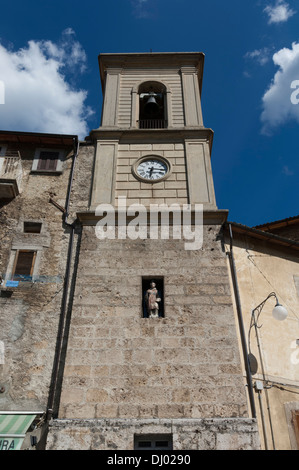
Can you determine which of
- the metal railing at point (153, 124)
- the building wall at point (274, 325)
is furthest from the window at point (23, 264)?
the metal railing at point (153, 124)

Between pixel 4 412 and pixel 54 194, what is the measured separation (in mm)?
5826

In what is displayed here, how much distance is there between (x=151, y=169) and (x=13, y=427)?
748cm

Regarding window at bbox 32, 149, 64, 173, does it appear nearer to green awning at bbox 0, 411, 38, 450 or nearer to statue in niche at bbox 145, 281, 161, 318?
statue in niche at bbox 145, 281, 161, 318

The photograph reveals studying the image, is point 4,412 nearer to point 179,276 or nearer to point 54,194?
point 179,276

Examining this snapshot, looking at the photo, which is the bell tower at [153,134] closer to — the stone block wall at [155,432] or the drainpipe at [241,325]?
the drainpipe at [241,325]

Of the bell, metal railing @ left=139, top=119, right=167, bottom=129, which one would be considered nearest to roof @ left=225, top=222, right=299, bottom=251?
metal railing @ left=139, top=119, right=167, bottom=129

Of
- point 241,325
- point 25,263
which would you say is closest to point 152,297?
point 241,325

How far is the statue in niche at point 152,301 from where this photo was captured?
27.7 ft

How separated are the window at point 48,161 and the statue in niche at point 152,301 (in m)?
5.01

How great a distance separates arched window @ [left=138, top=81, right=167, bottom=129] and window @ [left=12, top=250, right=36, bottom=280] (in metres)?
6.39

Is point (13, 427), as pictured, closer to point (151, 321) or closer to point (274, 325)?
point (151, 321)

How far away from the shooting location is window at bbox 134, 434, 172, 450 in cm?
695

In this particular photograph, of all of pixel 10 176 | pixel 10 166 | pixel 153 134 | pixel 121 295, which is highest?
pixel 153 134

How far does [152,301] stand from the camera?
8.52m
